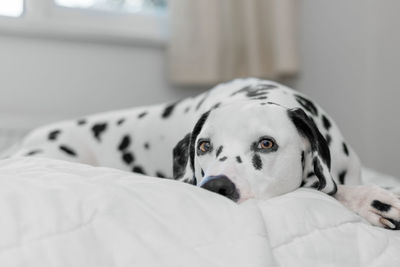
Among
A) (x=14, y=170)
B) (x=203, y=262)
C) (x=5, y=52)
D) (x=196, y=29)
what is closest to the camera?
(x=203, y=262)

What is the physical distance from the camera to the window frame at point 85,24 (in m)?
2.99

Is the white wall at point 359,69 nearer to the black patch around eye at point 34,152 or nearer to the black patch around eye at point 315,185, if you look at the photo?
the black patch around eye at point 315,185

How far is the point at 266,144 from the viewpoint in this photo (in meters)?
1.41

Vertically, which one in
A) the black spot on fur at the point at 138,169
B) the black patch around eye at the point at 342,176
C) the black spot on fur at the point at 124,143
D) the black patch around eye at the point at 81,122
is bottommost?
the black spot on fur at the point at 138,169

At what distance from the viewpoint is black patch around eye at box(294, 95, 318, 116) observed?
178 centimetres

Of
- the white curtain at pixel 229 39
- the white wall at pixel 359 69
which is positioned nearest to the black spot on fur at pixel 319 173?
the white wall at pixel 359 69

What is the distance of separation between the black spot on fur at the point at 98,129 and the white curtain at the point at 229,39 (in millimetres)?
959

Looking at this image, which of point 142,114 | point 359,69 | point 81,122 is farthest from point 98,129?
point 359,69

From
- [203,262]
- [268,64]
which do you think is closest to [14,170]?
[203,262]

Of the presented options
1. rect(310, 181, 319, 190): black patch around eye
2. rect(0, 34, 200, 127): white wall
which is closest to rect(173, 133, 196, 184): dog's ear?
rect(310, 181, 319, 190): black patch around eye

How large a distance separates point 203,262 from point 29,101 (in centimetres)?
242

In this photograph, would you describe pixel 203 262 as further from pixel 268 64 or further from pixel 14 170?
pixel 268 64

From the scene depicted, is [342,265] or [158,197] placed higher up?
[158,197]

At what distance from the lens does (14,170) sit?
109cm
